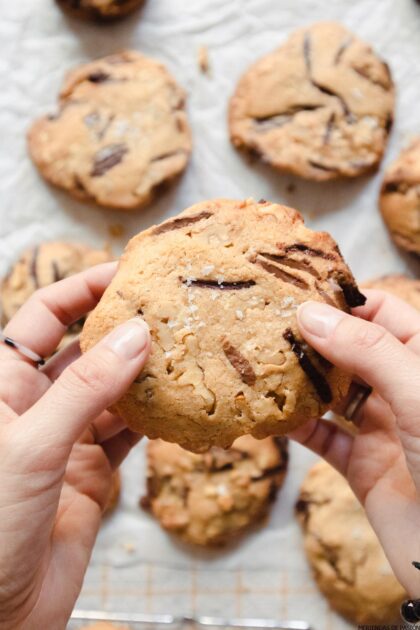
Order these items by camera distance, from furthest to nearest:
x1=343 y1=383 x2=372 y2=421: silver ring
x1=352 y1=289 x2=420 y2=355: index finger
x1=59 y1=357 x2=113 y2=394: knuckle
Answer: x1=343 y1=383 x2=372 y2=421: silver ring, x1=352 y1=289 x2=420 y2=355: index finger, x1=59 y1=357 x2=113 y2=394: knuckle

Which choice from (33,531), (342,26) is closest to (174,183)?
(342,26)

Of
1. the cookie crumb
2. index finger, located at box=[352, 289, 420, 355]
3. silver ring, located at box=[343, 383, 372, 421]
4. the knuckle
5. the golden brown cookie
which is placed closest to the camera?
the knuckle

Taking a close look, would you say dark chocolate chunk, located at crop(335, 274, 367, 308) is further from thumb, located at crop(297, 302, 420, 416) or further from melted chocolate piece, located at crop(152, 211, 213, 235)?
melted chocolate piece, located at crop(152, 211, 213, 235)

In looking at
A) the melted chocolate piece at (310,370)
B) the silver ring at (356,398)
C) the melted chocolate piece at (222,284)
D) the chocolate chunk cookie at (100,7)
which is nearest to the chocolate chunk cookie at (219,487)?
the silver ring at (356,398)

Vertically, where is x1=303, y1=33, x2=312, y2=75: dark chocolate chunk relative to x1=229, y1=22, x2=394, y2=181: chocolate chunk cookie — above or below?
above

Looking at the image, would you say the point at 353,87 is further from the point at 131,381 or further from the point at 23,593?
the point at 23,593

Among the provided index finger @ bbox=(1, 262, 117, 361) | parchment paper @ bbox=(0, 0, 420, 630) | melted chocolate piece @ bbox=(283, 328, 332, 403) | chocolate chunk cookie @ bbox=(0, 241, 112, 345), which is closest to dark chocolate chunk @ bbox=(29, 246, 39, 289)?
chocolate chunk cookie @ bbox=(0, 241, 112, 345)

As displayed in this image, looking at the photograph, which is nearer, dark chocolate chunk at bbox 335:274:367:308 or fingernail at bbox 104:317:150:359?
fingernail at bbox 104:317:150:359
